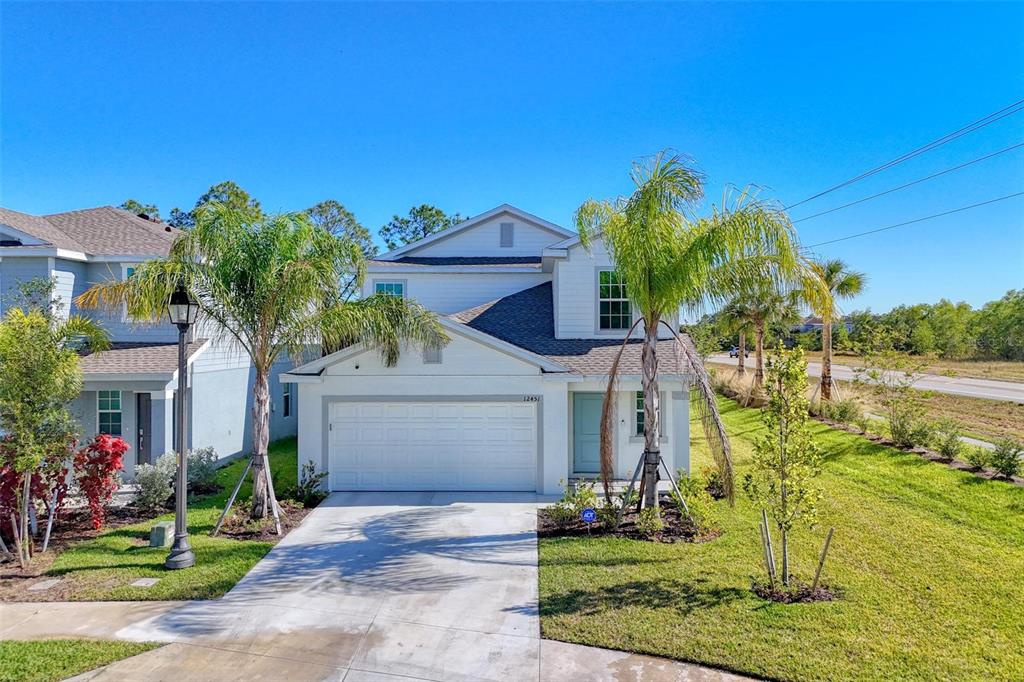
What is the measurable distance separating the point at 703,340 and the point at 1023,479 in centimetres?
1477

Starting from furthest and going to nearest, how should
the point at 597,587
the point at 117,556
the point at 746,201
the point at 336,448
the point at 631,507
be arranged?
the point at 336,448 < the point at 631,507 < the point at 746,201 < the point at 117,556 < the point at 597,587

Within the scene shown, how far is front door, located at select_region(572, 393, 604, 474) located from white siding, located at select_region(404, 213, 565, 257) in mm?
7365

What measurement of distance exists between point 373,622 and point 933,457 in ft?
47.5

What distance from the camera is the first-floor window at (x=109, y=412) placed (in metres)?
13.8

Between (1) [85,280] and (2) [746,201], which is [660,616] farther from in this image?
(1) [85,280]

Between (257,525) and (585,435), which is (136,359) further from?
(585,435)

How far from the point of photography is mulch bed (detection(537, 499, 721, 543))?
9.38 metres

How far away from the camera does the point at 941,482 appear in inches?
481

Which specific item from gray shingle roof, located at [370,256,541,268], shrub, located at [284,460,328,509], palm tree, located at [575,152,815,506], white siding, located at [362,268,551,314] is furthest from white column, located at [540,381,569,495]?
gray shingle roof, located at [370,256,541,268]

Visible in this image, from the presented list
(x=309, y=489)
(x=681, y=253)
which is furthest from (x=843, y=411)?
(x=309, y=489)

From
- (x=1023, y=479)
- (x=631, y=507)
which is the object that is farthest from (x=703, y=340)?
(x=631, y=507)

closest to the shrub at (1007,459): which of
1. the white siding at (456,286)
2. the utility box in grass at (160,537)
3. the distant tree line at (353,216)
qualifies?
the white siding at (456,286)

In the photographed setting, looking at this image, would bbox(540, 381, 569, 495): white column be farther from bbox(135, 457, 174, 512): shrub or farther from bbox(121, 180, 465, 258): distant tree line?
bbox(121, 180, 465, 258): distant tree line

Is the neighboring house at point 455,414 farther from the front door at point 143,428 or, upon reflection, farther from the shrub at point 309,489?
the front door at point 143,428
